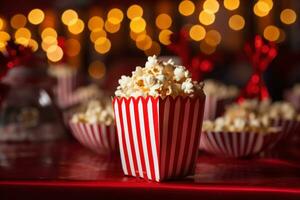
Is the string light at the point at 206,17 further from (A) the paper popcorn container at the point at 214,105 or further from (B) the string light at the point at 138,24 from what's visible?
(A) the paper popcorn container at the point at 214,105

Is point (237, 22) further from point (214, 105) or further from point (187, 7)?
point (214, 105)

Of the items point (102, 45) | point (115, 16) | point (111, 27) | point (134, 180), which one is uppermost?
point (115, 16)

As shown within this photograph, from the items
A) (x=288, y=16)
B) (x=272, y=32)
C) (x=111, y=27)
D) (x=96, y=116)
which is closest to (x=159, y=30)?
(x=111, y=27)

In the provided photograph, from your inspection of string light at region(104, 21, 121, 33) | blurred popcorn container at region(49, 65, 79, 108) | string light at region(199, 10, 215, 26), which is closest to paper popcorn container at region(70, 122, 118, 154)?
blurred popcorn container at region(49, 65, 79, 108)

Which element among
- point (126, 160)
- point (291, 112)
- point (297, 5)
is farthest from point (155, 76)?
point (297, 5)

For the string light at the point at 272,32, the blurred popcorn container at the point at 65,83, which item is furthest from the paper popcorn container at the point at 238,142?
the string light at the point at 272,32

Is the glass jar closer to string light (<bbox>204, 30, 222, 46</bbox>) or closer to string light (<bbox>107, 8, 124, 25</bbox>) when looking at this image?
string light (<bbox>204, 30, 222, 46</bbox>)
